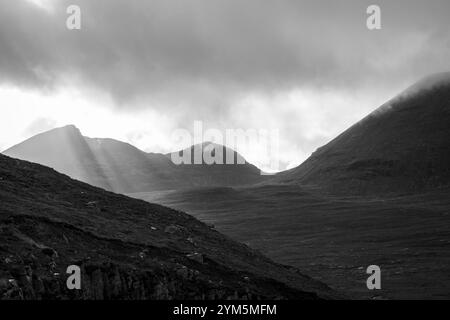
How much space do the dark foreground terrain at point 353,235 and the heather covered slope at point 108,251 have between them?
30.9m

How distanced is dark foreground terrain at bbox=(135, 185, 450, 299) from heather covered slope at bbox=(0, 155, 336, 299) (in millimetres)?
30855

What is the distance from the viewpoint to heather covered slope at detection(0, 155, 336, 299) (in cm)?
2958

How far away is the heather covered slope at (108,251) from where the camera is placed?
29.6 meters

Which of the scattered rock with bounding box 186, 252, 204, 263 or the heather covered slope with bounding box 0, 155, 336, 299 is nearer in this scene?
the heather covered slope with bounding box 0, 155, 336, 299

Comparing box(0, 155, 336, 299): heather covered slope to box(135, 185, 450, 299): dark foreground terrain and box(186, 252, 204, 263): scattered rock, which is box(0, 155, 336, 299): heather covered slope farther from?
box(135, 185, 450, 299): dark foreground terrain

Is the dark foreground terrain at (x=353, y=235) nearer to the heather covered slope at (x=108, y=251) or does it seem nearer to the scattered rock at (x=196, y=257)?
the heather covered slope at (x=108, y=251)

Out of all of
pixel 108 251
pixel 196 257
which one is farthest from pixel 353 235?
pixel 108 251

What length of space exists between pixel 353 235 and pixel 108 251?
98347 millimetres

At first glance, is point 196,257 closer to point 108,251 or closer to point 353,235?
point 108,251

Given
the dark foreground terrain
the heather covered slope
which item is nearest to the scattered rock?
the heather covered slope

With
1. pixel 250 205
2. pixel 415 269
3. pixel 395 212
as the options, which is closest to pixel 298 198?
pixel 250 205
